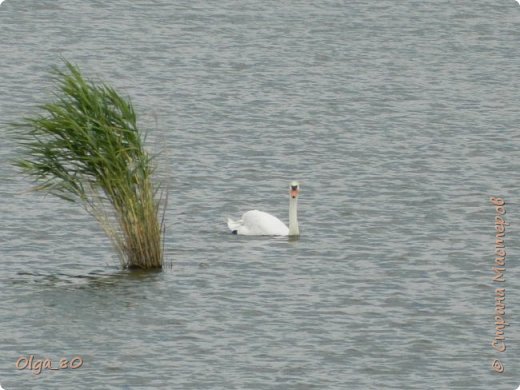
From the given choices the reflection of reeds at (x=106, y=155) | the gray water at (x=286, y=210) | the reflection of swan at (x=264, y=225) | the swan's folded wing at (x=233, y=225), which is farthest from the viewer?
the swan's folded wing at (x=233, y=225)

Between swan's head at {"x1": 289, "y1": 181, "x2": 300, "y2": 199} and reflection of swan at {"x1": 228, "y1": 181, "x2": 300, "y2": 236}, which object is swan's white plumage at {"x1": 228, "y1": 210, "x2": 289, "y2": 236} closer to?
reflection of swan at {"x1": 228, "y1": 181, "x2": 300, "y2": 236}

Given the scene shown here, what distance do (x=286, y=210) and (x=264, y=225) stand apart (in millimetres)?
2386

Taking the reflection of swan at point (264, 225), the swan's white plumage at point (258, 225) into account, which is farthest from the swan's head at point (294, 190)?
the swan's white plumage at point (258, 225)

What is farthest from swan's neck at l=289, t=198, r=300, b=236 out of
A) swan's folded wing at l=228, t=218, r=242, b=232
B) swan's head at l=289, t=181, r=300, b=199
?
swan's folded wing at l=228, t=218, r=242, b=232

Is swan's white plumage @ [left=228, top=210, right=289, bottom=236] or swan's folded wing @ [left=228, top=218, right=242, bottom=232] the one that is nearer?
swan's white plumage @ [left=228, top=210, right=289, bottom=236]

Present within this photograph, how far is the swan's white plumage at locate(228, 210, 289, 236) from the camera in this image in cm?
2975

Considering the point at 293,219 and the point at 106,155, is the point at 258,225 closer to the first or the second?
the point at 293,219

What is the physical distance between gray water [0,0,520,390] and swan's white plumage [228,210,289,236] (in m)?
0.37

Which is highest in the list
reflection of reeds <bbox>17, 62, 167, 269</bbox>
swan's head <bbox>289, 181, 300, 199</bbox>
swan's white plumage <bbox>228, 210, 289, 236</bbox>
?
reflection of reeds <bbox>17, 62, 167, 269</bbox>

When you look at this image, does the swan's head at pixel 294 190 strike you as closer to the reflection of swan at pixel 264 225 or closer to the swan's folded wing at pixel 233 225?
the reflection of swan at pixel 264 225

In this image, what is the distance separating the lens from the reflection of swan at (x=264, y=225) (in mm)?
29750

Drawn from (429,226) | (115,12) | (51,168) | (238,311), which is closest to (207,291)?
(238,311)

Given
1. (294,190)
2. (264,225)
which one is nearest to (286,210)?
(294,190)

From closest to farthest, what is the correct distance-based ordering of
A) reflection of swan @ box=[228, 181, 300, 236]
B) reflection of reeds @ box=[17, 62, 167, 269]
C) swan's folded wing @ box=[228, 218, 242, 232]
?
reflection of reeds @ box=[17, 62, 167, 269] < reflection of swan @ box=[228, 181, 300, 236] < swan's folded wing @ box=[228, 218, 242, 232]
